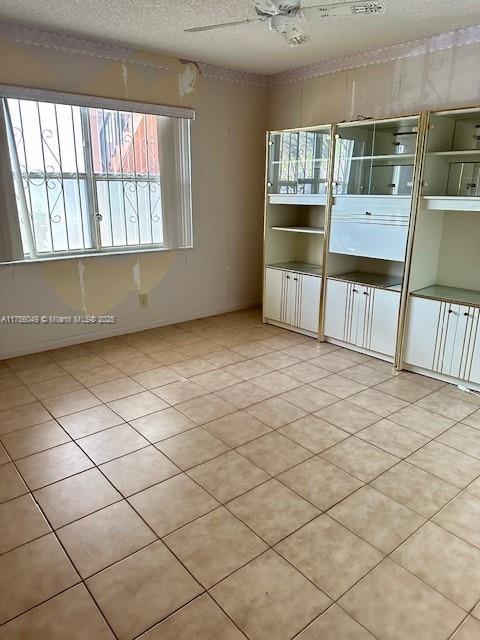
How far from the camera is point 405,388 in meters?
3.56

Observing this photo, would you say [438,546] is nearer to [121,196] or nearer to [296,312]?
[296,312]

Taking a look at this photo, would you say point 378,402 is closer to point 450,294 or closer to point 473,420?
point 473,420

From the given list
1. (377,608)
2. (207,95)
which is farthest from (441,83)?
(377,608)

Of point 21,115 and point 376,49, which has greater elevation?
point 376,49

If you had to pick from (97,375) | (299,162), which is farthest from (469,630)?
(299,162)

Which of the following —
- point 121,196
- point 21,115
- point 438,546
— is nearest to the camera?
point 438,546

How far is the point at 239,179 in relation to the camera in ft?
17.5

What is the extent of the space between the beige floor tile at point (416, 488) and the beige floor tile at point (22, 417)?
7.04 feet

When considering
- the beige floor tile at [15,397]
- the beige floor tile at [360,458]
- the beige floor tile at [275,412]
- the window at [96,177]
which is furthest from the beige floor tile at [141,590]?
the window at [96,177]

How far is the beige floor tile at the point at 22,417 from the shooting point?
2938 mm

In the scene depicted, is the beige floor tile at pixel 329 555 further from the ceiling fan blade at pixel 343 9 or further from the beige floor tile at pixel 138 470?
the ceiling fan blade at pixel 343 9

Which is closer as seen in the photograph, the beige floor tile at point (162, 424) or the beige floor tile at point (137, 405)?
the beige floor tile at point (162, 424)

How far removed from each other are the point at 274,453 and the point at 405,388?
1.43 meters

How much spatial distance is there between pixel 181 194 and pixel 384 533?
377cm
